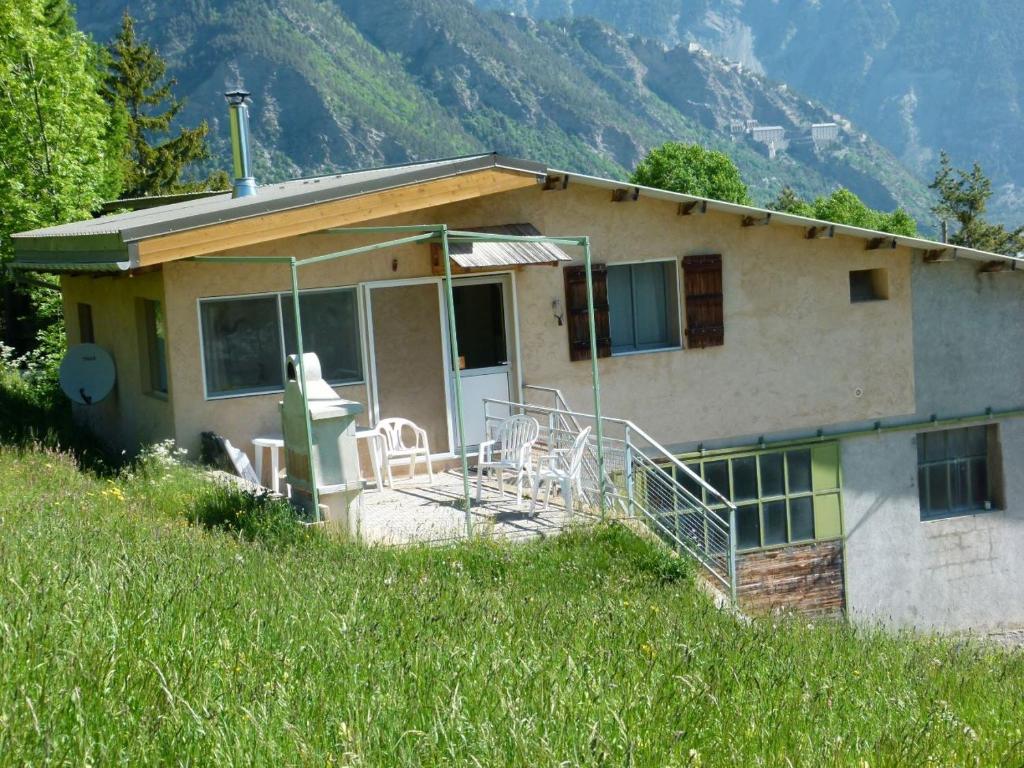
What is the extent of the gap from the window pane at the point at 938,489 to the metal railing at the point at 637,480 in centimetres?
318

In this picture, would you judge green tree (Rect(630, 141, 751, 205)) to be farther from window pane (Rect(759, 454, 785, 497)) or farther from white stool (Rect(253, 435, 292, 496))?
white stool (Rect(253, 435, 292, 496))

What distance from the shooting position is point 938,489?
1798 centimetres

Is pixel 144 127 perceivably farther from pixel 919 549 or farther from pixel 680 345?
pixel 919 549

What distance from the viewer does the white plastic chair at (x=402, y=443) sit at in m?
14.6

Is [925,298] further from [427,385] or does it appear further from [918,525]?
[427,385]

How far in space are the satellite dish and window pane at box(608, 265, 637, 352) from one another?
21.0 ft

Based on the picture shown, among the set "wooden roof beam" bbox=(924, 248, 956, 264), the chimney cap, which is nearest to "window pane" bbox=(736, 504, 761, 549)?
"wooden roof beam" bbox=(924, 248, 956, 264)

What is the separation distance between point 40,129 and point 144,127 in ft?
71.3

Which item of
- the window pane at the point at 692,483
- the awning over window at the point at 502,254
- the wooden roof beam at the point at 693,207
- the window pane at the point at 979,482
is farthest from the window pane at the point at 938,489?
the awning over window at the point at 502,254

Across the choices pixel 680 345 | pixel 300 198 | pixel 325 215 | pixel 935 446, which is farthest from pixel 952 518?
pixel 300 198

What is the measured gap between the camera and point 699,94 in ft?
577

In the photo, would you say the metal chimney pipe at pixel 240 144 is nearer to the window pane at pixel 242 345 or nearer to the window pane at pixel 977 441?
the window pane at pixel 242 345

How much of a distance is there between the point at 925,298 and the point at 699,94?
539 feet

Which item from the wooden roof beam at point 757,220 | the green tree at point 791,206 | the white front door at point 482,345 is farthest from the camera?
the green tree at point 791,206
